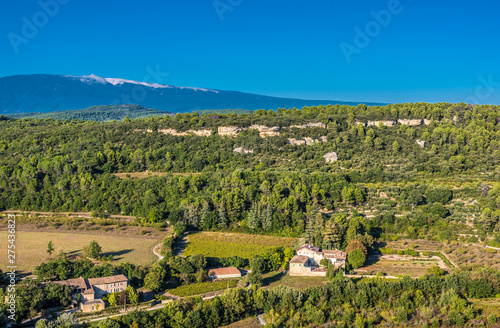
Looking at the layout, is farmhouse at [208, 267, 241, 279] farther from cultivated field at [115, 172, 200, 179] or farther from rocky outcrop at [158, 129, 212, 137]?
rocky outcrop at [158, 129, 212, 137]

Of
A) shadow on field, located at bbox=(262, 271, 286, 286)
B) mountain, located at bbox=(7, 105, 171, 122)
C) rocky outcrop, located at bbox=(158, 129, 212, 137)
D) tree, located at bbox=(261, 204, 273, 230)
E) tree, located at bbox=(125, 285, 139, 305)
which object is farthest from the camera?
mountain, located at bbox=(7, 105, 171, 122)

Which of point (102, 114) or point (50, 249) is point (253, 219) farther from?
Result: point (102, 114)

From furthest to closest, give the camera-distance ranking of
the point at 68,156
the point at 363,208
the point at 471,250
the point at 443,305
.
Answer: the point at 68,156, the point at 363,208, the point at 471,250, the point at 443,305

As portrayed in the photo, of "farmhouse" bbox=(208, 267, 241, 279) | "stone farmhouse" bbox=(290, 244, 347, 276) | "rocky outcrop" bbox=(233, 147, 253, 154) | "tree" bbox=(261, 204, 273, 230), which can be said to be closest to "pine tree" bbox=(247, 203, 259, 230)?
"tree" bbox=(261, 204, 273, 230)

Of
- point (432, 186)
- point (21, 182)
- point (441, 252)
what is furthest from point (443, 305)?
point (21, 182)

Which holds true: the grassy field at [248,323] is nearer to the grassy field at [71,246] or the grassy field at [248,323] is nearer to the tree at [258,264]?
A: the tree at [258,264]

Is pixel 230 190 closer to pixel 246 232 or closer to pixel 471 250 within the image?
pixel 246 232

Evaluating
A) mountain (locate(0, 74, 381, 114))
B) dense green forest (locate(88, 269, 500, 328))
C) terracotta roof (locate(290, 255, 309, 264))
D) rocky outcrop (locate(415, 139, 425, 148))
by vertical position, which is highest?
mountain (locate(0, 74, 381, 114))
